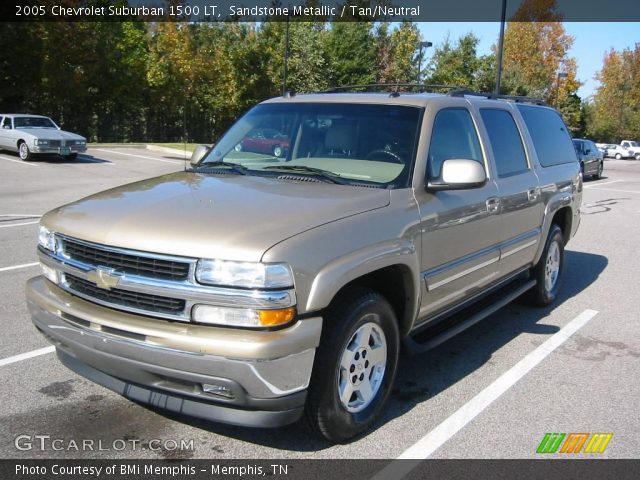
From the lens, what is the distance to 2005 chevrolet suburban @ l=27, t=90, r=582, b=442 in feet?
9.50

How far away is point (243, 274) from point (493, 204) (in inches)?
99.9

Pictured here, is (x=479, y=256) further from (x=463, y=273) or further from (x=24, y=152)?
(x=24, y=152)

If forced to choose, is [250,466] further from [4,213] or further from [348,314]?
[4,213]

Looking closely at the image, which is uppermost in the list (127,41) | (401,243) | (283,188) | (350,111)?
(127,41)

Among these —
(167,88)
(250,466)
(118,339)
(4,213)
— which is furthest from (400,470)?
(167,88)

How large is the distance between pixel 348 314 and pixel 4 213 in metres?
9.83

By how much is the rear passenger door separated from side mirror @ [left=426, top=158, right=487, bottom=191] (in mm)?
1041

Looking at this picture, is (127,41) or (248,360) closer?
(248,360)

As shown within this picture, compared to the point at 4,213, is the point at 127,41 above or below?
above

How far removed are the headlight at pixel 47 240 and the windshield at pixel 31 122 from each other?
19978 mm

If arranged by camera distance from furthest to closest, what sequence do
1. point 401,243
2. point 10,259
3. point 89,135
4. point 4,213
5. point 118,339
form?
point 89,135
point 4,213
point 10,259
point 401,243
point 118,339

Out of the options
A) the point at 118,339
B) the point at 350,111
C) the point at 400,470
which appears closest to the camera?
the point at 118,339

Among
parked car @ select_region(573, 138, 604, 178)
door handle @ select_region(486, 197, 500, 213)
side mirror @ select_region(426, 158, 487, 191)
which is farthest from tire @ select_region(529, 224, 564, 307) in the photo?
parked car @ select_region(573, 138, 604, 178)

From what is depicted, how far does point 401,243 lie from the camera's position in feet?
11.9
